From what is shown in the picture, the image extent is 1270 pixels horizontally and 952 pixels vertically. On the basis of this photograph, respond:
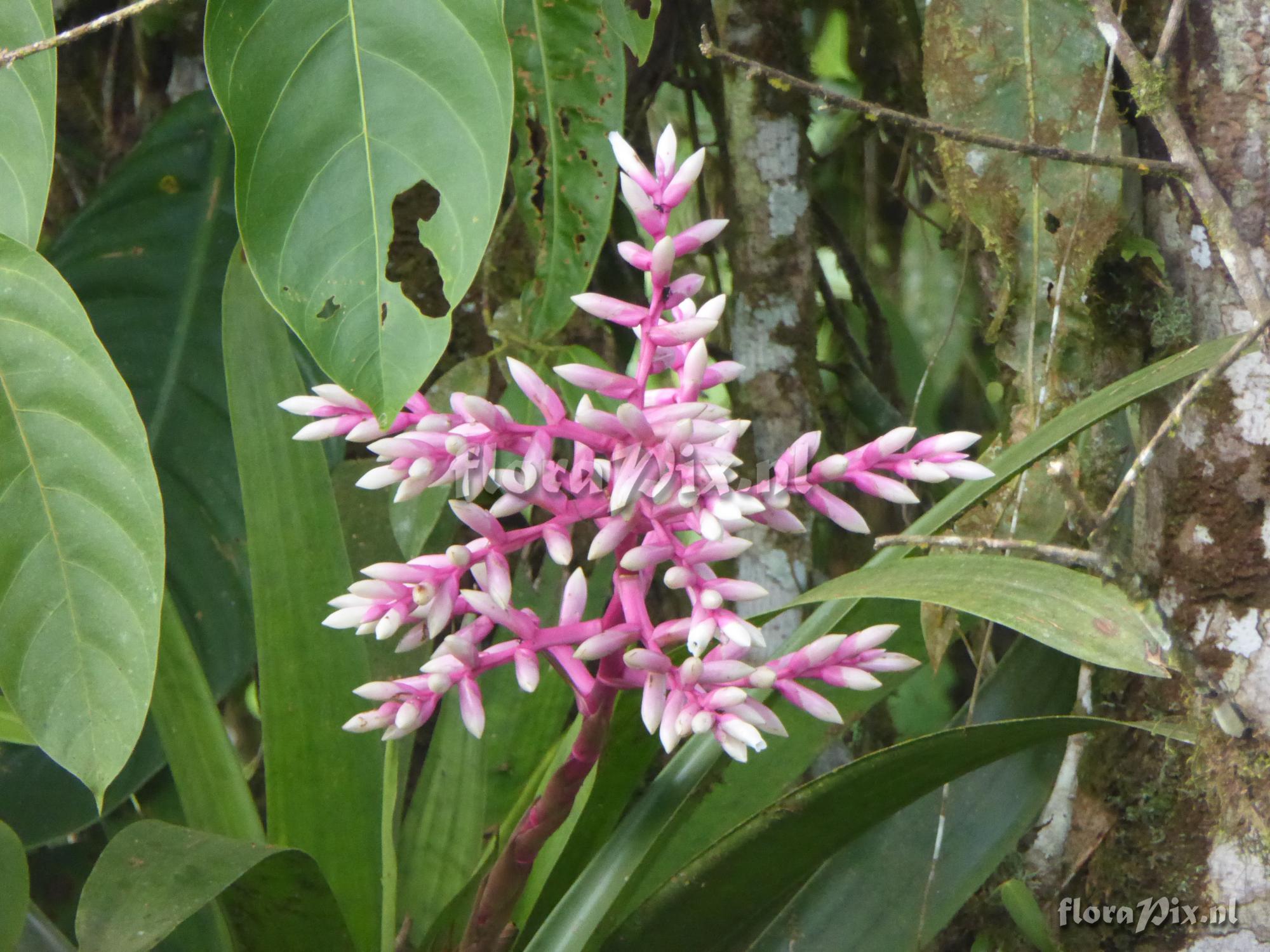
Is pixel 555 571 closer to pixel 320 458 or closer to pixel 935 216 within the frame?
pixel 320 458

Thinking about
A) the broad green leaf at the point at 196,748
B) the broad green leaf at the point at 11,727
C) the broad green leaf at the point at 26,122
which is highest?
the broad green leaf at the point at 26,122

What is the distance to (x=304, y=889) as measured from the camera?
73 centimetres

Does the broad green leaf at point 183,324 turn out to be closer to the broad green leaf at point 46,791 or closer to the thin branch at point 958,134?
the broad green leaf at point 46,791

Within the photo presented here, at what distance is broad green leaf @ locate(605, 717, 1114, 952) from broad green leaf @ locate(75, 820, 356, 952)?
23 cm

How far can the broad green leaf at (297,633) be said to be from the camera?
2.93 ft

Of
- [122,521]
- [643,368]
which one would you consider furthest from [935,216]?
[122,521]

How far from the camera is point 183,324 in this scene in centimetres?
125

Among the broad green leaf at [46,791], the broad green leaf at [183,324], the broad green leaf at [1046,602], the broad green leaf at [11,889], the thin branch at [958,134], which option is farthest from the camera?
the broad green leaf at [183,324]

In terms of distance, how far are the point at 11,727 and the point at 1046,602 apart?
0.77m

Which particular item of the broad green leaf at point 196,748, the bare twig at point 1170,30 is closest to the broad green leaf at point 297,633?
the broad green leaf at point 196,748

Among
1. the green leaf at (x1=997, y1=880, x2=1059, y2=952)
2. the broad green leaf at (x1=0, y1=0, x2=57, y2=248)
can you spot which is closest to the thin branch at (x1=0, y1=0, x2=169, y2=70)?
the broad green leaf at (x1=0, y1=0, x2=57, y2=248)

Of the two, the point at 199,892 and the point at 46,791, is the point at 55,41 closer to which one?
the point at 199,892

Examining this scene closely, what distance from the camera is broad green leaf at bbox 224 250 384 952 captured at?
0.89 meters

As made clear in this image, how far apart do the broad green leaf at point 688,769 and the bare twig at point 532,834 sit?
36 millimetres
